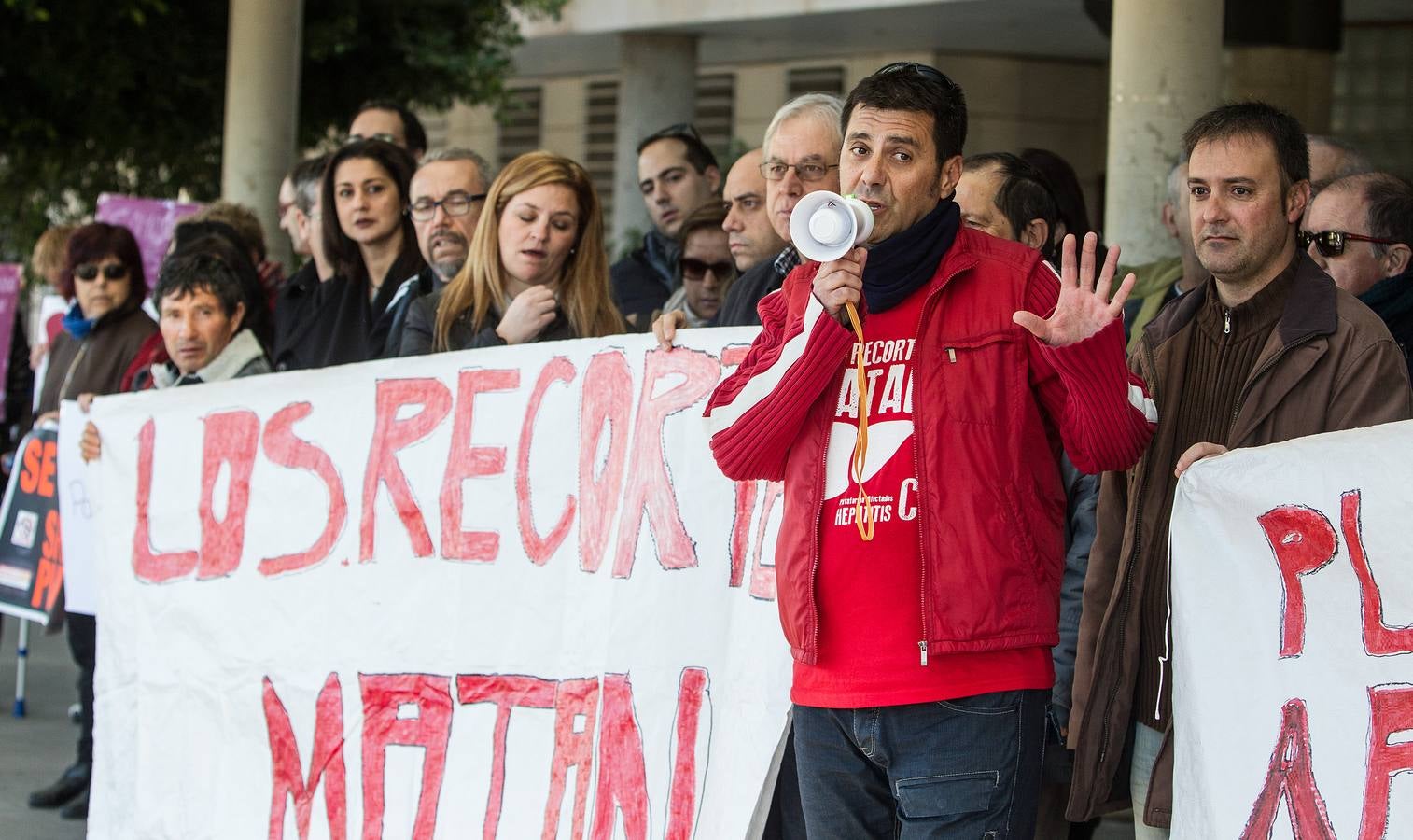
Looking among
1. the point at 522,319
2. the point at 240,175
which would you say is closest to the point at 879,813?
the point at 522,319

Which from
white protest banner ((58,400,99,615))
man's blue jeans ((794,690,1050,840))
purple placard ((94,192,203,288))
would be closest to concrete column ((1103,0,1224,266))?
white protest banner ((58,400,99,615))

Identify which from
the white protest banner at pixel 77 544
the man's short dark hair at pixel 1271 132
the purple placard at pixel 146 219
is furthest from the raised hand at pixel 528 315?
the purple placard at pixel 146 219

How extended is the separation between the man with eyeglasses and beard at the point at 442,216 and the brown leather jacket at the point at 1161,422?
2370mm

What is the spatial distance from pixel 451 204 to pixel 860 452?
2530 millimetres

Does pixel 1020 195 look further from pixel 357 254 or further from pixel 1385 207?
pixel 357 254

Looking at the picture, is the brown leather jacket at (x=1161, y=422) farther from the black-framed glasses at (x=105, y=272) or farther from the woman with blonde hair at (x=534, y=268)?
the black-framed glasses at (x=105, y=272)

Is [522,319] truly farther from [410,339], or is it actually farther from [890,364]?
[890,364]

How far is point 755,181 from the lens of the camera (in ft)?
15.4

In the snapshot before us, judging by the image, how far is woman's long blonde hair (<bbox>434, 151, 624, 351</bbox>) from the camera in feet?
15.3

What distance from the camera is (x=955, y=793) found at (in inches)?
114

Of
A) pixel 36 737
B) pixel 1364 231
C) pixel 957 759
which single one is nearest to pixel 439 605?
pixel 957 759

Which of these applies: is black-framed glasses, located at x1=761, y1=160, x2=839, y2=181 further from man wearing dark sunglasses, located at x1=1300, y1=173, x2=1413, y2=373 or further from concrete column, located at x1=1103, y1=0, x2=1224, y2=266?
concrete column, located at x1=1103, y1=0, x2=1224, y2=266

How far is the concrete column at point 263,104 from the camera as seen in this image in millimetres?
9406

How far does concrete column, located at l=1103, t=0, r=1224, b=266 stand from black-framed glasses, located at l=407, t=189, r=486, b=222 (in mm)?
2664
